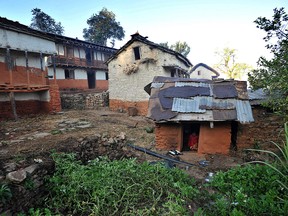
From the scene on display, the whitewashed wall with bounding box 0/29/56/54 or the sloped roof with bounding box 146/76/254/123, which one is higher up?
the whitewashed wall with bounding box 0/29/56/54

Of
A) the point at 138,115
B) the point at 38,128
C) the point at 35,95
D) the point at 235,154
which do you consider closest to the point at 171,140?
the point at 235,154

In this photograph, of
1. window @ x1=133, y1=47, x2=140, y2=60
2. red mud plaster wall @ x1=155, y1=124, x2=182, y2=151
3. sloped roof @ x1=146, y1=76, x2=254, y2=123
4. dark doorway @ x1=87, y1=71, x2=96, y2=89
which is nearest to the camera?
sloped roof @ x1=146, y1=76, x2=254, y2=123

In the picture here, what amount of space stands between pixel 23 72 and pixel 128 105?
332 inches

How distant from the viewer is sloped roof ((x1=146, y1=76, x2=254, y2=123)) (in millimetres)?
7562

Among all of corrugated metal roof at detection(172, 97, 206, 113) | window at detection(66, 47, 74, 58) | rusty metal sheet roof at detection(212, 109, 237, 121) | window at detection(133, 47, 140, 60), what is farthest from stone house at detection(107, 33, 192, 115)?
rusty metal sheet roof at detection(212, 109, 237, 121)

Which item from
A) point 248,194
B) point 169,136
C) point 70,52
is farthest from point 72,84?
point 248,194

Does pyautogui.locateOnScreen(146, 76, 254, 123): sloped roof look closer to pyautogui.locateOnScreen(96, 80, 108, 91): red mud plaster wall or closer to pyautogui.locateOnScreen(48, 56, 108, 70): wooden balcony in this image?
pyautogui.locateOnScreen(48, 56, 108, 70): wooden balcony

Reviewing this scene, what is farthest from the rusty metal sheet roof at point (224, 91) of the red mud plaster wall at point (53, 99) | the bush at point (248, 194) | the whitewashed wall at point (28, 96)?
the whitewashed wall at point (28, 96)

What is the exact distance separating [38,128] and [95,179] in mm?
6814

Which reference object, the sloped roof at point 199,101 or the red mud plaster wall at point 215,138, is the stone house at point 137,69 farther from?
the red mud plaster wall at point 215,138

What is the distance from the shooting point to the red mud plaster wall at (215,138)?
7.73 meters

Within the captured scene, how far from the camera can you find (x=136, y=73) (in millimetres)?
16891

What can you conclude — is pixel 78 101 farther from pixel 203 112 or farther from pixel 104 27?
pixel 104 27

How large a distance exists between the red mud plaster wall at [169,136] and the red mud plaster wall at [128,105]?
26.0 ft
